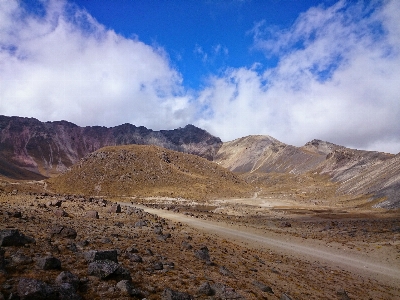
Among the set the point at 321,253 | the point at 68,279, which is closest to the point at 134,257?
the point at 68,279

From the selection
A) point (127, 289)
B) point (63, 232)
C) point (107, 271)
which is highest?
point (63, 232)

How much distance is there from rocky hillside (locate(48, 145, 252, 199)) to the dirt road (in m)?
50.9

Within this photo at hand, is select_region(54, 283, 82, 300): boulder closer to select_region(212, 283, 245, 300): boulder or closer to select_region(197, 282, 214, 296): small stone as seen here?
select_region(197, 282, 214, 296): small stone

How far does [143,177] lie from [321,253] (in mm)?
69787

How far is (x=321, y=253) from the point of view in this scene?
2455 cm

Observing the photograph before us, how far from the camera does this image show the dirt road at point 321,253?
20625 millimetres

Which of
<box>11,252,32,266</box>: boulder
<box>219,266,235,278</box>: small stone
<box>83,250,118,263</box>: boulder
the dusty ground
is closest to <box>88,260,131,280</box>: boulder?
the dusty ground

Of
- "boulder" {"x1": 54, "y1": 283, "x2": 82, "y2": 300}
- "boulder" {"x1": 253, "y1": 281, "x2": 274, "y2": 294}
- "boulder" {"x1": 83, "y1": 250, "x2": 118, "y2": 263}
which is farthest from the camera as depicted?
"boulder" {"x1": 253, "y1": 281, "x2": 274, "y2": 294}

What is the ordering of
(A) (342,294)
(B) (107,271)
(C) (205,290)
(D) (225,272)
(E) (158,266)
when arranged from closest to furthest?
(B) (107,271), (C) (205,290), (E) (158,266), (D) (225,272), (A) (342,294)

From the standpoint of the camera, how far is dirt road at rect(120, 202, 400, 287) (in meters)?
20.6

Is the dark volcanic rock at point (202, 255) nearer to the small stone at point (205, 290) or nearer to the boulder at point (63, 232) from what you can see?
the small stone at point (205, 290)

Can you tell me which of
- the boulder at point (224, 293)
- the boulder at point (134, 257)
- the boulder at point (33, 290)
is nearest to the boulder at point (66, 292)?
the boulder at point (33, 290)

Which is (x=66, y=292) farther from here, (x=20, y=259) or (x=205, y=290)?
(x=205, y=290)

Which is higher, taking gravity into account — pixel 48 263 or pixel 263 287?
pixel 48 263
